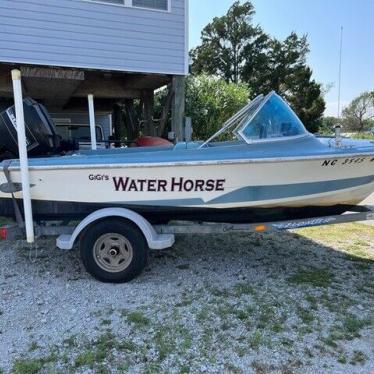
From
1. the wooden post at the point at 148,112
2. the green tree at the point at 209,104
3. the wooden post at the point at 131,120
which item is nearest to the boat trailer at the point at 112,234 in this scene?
the wooden post at the point at 148,112

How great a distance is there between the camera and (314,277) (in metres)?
4.20

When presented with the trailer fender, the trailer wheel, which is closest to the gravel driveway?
the trailer wheel

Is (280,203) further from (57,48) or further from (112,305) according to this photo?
(57,48)

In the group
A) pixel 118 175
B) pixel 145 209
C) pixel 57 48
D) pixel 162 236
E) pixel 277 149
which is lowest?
pixel 162 236

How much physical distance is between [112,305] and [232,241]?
7.52 ft

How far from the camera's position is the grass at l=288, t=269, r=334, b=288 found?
404 centimetres

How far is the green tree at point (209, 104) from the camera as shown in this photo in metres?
12.5

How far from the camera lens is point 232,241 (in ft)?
17.9

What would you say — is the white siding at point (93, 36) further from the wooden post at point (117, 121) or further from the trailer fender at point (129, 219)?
the wooden post at point (117, 121)

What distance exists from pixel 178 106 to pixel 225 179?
505 cm

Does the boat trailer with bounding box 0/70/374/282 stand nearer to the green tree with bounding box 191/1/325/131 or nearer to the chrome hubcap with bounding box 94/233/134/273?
the chrome hubcap with bounding box 94/233/134/273

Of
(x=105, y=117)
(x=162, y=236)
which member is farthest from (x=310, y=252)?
(x=105, y=117)

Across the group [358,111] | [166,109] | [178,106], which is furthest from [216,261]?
[358,111]

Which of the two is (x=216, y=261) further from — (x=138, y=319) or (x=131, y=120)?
(x=131, y=120)
